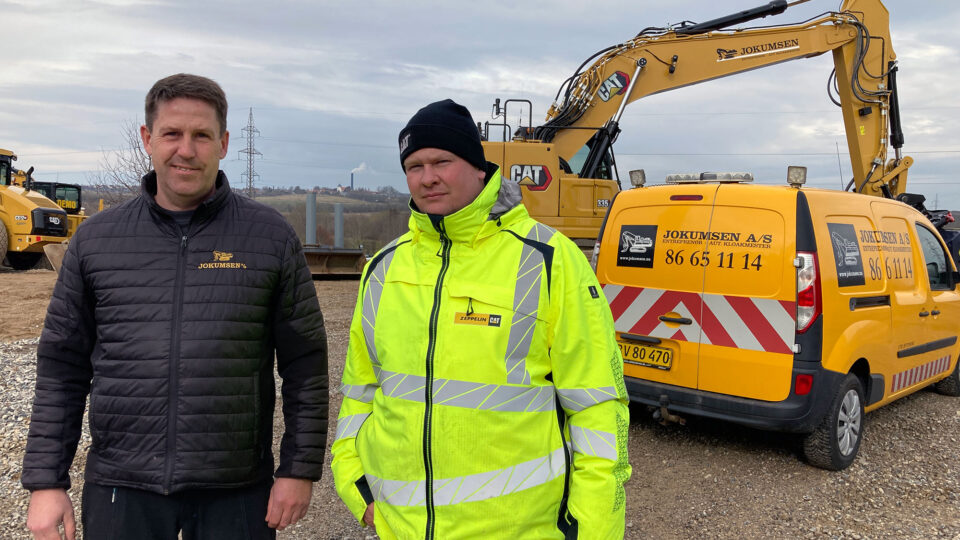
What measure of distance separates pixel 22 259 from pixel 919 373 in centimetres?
2180

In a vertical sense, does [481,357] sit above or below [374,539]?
above

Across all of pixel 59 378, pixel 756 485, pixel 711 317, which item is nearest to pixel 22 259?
pixel 711 317

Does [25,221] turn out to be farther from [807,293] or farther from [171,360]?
[807,293]

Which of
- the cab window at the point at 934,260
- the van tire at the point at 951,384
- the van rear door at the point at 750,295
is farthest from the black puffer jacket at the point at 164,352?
the van tire at the point at 951,384

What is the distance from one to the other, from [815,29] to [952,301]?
20.1 feet

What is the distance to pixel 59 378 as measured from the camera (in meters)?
2.07

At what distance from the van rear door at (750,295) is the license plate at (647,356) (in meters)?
0.26

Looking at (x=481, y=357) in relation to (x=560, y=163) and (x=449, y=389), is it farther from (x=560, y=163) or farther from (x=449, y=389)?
(x=560, y=163)

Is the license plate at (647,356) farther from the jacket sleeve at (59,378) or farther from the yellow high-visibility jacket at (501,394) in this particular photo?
the jacket sleeve at (59,378)

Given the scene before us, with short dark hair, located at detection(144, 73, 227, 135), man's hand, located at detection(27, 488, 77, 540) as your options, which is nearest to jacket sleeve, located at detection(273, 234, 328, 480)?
short dark hair, located at detection(144, 73, 227, 135)

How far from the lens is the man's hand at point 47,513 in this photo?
2.01 m

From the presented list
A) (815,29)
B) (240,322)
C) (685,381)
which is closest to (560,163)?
(815,29)

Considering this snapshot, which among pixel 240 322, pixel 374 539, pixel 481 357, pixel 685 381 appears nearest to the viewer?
pixel 481 357

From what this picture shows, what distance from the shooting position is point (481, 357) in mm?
1781
